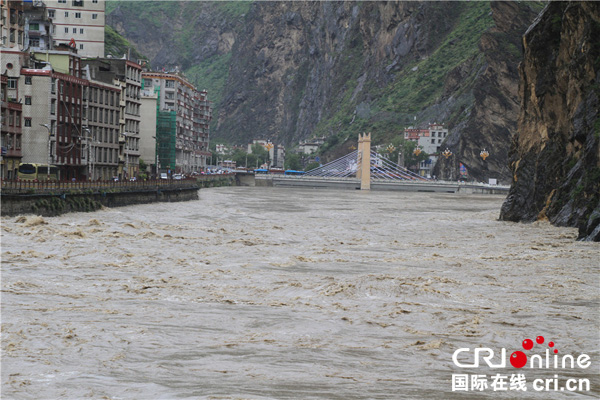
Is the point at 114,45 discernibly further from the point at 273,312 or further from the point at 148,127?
the point at 273,312

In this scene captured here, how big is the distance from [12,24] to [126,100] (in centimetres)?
2048

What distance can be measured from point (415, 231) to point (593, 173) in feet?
40.8

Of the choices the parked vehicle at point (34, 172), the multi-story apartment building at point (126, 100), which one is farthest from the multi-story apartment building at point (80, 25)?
the parked vehicle at point (34, 172)

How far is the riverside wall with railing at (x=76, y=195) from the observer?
61500mm

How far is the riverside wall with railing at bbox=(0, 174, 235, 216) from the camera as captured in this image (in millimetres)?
61500

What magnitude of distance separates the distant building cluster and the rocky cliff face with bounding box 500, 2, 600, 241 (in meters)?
39.6

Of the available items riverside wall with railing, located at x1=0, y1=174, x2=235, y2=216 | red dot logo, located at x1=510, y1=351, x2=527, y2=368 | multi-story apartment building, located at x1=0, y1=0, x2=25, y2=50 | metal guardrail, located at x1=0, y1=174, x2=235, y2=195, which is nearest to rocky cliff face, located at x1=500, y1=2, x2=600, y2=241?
riverside wall with railing, located at x1=0, y1=174, x2=235, y2=216

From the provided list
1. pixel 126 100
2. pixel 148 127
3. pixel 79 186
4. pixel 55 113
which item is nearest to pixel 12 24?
pixel 55 113

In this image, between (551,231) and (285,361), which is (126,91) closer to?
(551,231)

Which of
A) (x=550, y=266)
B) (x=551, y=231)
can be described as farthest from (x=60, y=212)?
(x=550, y=266)

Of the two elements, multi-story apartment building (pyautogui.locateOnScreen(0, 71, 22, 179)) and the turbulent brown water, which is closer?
Answer: the turbulent brown water

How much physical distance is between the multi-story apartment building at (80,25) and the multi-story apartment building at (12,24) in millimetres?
37367

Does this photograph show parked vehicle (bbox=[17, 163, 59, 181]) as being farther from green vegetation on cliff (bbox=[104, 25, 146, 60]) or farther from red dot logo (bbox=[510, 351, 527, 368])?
green vegetation on cliff (bbox=[104, 25, 146, 60])

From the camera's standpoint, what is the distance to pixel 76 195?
7194 centimetres
